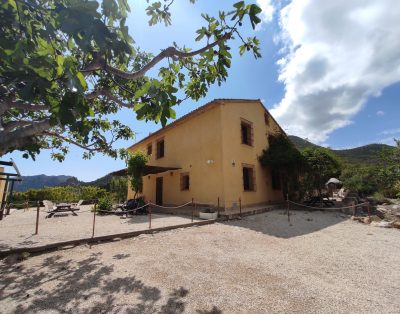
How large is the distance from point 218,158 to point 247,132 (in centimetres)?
345

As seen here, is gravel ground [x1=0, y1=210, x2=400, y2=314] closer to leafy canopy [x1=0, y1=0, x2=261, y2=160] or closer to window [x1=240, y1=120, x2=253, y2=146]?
leafy canopy [x1=0, y1=0, x2=261, y2=160]

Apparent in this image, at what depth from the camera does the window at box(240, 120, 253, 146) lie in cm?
1355

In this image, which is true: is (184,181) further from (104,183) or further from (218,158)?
(104,183)

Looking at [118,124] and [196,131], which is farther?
[196,131]

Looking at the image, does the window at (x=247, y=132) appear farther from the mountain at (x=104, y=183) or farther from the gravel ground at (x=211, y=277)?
the mountain at (x=104, y=183)

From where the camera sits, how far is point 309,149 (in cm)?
1389

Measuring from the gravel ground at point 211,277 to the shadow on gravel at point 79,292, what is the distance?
0.05 ft

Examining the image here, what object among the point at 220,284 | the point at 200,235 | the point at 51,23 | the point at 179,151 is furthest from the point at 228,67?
the point at 179,151

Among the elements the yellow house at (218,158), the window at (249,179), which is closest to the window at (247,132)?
the yellow house at (218,158)

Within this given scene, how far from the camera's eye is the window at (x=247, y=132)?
533 inches

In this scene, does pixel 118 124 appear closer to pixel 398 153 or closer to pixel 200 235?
pixel 200 235

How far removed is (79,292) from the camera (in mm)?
3480

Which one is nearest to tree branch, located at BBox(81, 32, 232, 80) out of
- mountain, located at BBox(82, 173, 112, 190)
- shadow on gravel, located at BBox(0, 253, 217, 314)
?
shadow on gravel, located at BBox(0, 253, 217, 314)

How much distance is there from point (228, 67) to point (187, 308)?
150 inches
